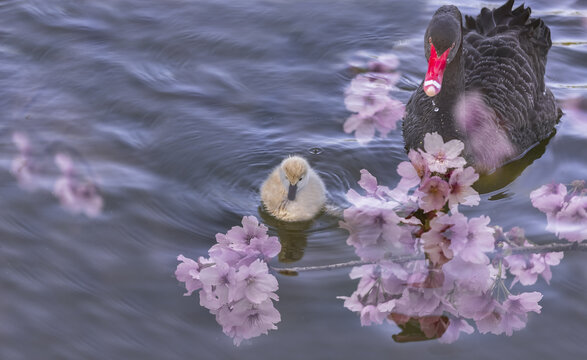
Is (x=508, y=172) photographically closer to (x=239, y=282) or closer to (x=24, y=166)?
(x=239, y=282)

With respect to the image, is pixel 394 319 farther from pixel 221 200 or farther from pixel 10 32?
pixel 10 32

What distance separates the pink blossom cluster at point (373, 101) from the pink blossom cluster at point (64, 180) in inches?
70.6

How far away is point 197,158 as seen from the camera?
4.91m

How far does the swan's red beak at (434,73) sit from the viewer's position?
4.21 metres

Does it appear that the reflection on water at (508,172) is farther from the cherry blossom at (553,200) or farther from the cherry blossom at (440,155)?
the cherry blossom at (440,155)

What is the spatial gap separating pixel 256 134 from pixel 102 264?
5.37 ft

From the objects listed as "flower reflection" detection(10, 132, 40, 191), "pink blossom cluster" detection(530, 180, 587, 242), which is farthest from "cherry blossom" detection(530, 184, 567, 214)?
"flower reflection" detection(10, 132, 40, 191)

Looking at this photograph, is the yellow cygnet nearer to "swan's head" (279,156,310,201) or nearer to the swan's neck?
"swan's head" (279,156,310,201)

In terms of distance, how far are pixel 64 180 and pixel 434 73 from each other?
230cm

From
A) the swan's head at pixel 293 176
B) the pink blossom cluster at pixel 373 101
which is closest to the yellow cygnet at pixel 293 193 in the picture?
the swan's head at pixel 293 176

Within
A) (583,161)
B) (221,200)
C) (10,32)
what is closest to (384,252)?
(221,200)

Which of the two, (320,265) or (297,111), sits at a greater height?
(297,111)

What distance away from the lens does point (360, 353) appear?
3.36m

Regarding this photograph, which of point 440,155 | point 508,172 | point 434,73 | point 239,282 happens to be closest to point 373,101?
point 508,172
